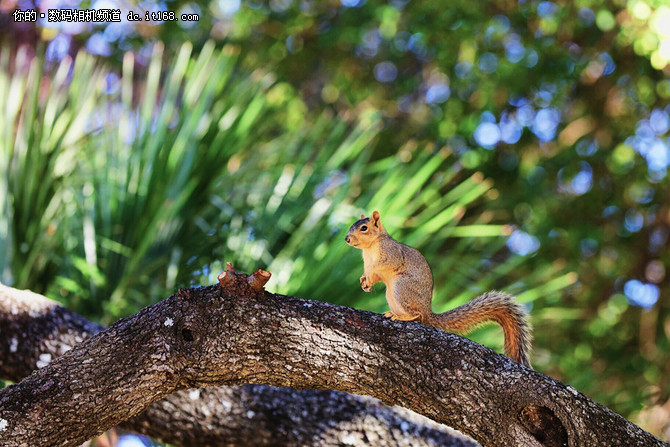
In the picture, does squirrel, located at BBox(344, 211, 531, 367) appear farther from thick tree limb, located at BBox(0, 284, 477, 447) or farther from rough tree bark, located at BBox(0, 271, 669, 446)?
thick tree limb, located at BBox(0, 284, 477, 447)

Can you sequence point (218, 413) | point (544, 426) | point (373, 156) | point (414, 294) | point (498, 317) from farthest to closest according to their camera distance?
point (373, 156)
point (218, 413)
point (498, 317)
point (414, 294)
point (544, 426)

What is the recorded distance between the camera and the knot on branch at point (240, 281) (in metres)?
1.67

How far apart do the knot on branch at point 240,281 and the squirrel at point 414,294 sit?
26 cm

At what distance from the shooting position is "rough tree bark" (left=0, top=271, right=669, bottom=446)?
1652 mm

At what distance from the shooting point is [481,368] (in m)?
1.66

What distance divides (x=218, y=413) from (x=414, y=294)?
76 cm

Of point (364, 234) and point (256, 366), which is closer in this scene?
point (256, 366)

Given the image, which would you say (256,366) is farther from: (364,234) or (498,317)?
(498,317)

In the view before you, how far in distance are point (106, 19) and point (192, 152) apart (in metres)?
2.25

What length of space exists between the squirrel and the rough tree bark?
0.10 meters

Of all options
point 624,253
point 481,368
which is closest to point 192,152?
point 481,368

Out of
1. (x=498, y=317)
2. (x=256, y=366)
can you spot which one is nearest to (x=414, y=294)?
(x=498, y=317)

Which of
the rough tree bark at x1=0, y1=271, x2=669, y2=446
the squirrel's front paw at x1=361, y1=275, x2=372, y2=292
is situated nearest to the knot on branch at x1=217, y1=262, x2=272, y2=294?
the rough tree bark at x1=0, y1=271, x2=669, y2=446

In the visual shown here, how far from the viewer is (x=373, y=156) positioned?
5.27m
